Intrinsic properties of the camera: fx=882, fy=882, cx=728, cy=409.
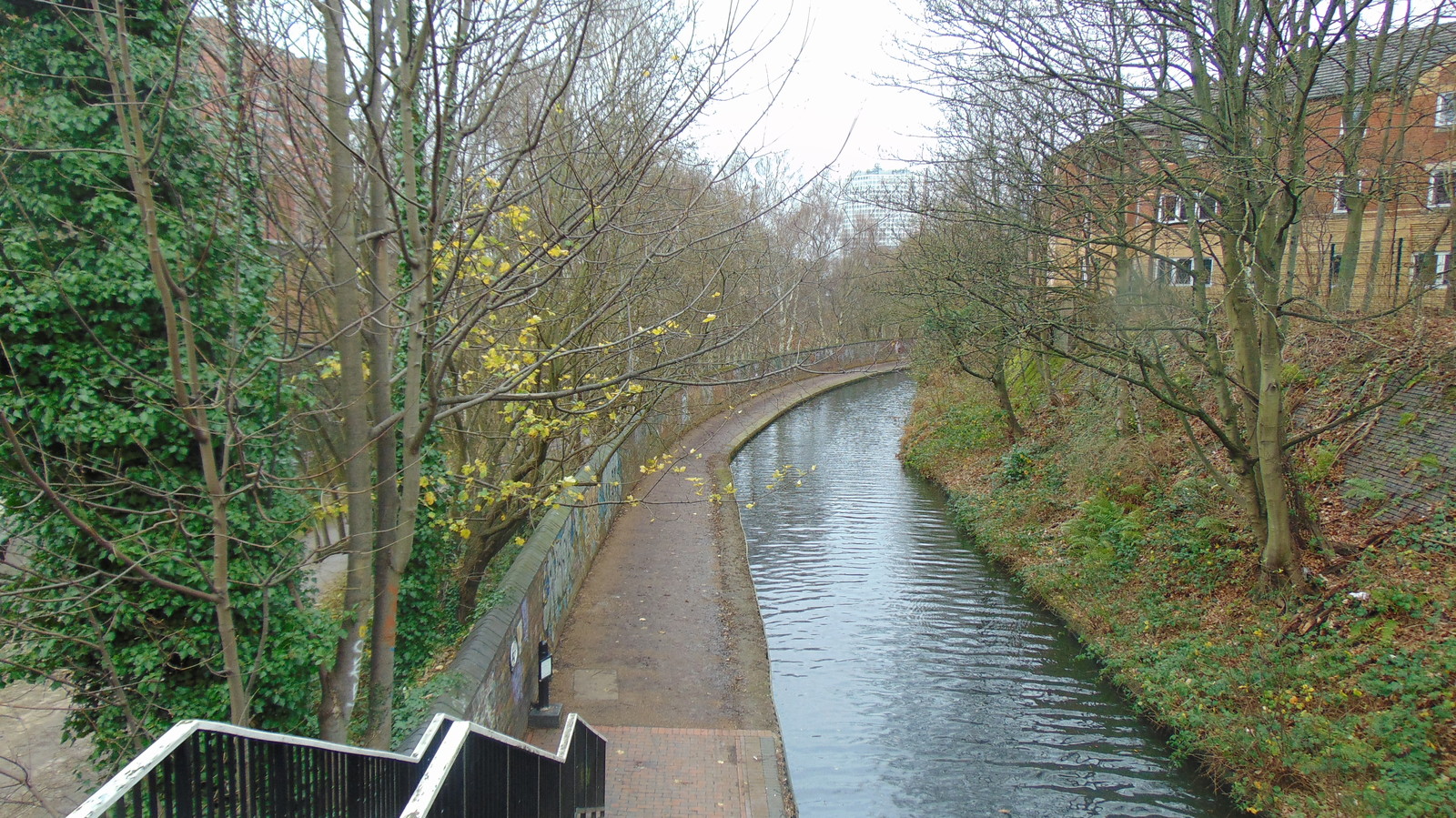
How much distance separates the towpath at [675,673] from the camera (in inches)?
314

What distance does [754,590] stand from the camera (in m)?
14.1

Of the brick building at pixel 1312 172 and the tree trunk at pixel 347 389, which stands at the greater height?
the brick building at pixel 1312 172

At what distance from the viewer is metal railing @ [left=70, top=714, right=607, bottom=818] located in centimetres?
221

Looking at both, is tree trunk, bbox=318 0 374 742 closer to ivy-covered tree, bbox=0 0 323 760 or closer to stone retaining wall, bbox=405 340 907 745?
ivy-covered tree, bbox=0 0 323 760

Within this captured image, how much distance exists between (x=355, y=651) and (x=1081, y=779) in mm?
7268

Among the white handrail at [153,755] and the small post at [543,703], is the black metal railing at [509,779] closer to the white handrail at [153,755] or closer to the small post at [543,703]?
the white handrail at [153,755]

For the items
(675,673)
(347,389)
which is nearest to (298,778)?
(347,389)

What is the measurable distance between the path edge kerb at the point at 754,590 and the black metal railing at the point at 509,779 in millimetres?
1891

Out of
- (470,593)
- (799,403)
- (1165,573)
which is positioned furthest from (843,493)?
(799,403)

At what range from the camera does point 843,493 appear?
2173 cm

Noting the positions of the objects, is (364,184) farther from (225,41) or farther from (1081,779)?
(1081,779)

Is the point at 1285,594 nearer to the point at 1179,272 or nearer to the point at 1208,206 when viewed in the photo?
the point at 1208,206

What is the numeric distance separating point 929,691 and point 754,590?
12.2 ft

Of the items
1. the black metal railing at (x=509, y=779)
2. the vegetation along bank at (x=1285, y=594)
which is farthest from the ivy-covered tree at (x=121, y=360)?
the vegetation along bank at (x=1285, y=594)
